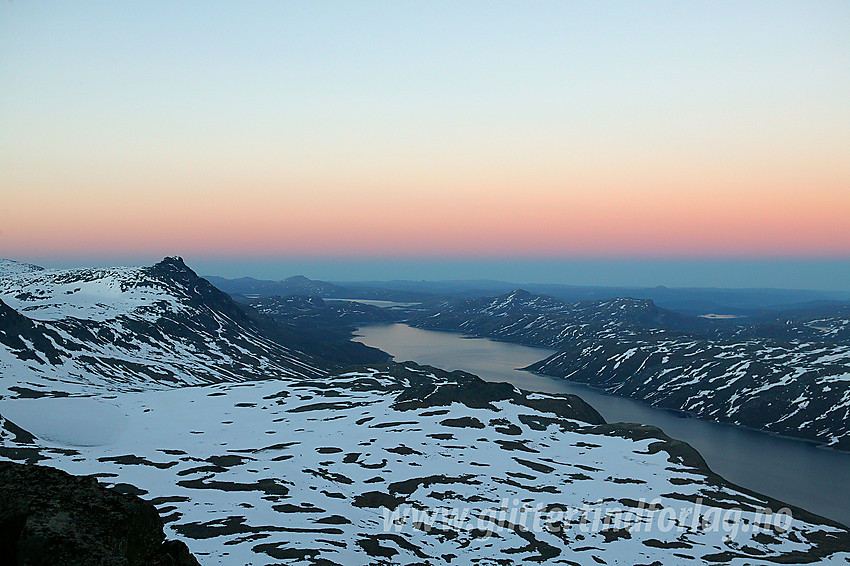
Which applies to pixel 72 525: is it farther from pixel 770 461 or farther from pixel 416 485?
pixel 770 461

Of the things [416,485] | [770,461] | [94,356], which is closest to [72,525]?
[416,485]

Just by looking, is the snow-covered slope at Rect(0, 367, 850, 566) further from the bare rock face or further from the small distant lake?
the bare rock face

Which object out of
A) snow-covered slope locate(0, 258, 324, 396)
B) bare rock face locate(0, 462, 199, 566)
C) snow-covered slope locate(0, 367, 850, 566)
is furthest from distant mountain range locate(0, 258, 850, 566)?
bare rock face locate(0, 462, 199, 566)

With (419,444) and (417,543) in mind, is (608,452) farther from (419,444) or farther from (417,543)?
(417,543)

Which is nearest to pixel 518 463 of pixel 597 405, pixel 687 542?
pixel 687 542

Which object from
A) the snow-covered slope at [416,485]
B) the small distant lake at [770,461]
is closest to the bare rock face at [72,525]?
the snow-covered slope at [416,485]

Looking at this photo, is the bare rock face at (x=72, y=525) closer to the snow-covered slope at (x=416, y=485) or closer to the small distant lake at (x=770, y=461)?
the snow-covered slope at (x=416, y=485)
